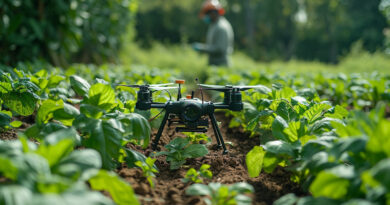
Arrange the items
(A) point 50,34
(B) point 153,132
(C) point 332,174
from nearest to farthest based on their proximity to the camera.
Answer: (C) point 332,174, (B) point 153,132, (A) point 50,34

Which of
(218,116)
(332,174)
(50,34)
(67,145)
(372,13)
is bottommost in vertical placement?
(218,116)

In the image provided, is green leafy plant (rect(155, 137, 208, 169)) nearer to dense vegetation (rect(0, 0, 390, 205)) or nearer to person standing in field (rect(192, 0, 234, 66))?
dense vegetation (rect(0, 0, 390, 205))

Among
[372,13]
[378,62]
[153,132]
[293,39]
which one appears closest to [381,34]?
[372,13]

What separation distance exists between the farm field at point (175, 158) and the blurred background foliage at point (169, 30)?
168 inches

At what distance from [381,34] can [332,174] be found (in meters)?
36.1

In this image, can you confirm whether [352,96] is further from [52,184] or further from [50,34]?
[50,34]

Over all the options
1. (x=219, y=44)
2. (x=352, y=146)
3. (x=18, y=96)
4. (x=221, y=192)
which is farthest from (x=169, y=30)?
(x=352, y=146)

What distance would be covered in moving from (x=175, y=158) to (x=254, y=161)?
64 cm

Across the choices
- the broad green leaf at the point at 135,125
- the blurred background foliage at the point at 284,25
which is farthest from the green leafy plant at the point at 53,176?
the blurred background foliage at the point at 284,25

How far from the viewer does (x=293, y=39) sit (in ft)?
127

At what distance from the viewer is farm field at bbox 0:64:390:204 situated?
125 cm

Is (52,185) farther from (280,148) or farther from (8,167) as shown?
(280,148)

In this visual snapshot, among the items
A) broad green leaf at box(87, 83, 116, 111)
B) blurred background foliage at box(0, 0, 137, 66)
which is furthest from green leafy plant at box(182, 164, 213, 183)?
blurred background foliage at box(0, 0, 137, 66)

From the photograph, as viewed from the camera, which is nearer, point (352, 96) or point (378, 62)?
point (352, 96)
